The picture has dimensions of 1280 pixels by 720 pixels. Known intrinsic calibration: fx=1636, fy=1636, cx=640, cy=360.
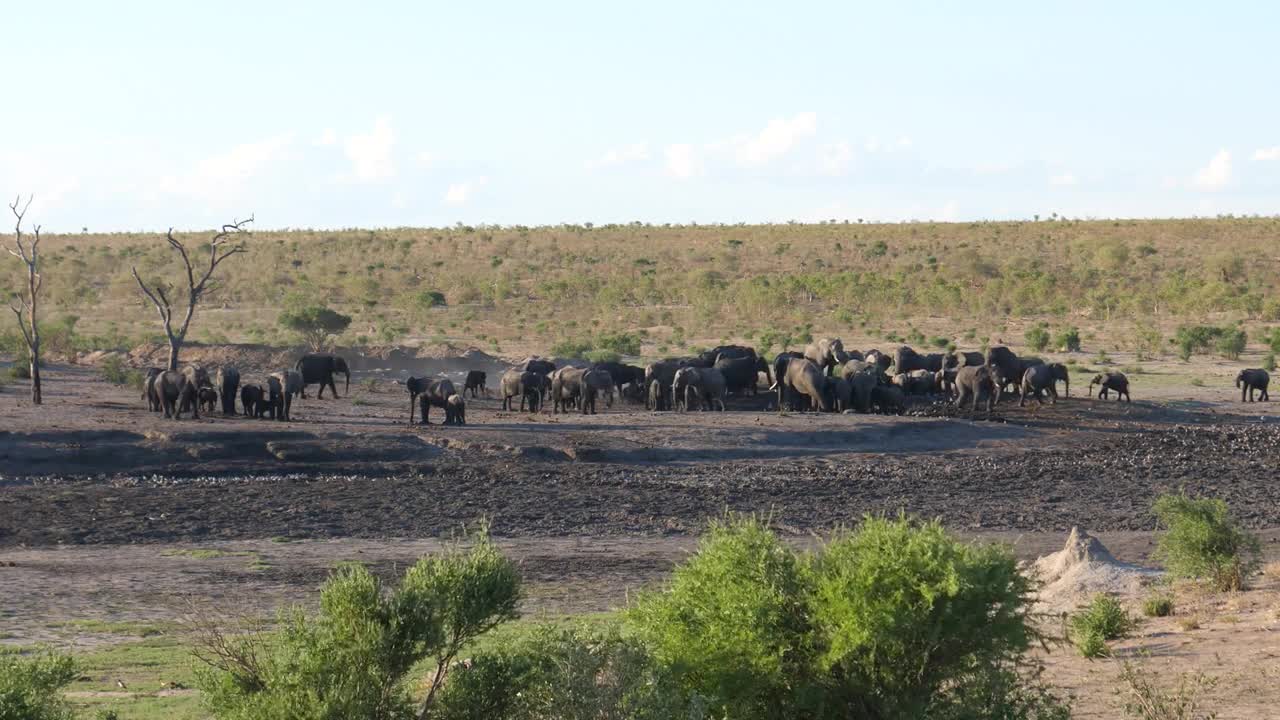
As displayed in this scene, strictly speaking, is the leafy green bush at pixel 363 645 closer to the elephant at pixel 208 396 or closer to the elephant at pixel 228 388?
the elephant at pixel 228 388

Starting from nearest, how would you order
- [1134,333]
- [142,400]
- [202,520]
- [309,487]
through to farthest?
1. [202,520]
2. [309,487]
3. [142,400]
4. [1134,333]

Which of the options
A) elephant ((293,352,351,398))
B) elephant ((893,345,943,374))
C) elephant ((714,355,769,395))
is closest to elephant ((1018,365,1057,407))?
elephant ((893,345,943,374))

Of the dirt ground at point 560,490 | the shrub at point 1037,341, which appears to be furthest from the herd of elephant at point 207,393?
the shrub at point 1037,341

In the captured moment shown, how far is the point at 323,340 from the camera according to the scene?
53.8 m

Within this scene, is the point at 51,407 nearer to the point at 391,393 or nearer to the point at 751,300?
the point at 391,393

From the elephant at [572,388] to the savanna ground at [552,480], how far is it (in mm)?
1126

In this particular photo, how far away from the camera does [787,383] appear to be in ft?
125

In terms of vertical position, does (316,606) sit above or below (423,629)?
below

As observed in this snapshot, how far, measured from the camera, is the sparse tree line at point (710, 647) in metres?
10.3

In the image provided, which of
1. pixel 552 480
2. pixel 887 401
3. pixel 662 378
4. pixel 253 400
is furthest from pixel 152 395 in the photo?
pixel 887 401

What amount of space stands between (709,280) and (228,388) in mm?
51605

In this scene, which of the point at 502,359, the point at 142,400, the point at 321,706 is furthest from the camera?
the point at 502,359

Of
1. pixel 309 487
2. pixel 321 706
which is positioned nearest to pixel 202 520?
pixel 309 487

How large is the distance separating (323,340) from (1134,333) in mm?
29589
